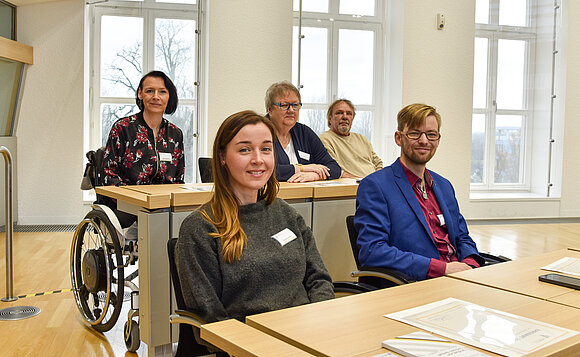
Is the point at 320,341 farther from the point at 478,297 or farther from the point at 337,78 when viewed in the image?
the point at 337,78

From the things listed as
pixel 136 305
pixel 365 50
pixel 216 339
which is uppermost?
pixel 365 50

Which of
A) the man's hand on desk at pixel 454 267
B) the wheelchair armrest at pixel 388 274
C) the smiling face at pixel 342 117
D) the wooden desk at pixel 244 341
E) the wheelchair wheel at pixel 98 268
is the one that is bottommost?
the wheelchair wheel at pixel 98 268

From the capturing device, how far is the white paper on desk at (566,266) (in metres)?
2.10

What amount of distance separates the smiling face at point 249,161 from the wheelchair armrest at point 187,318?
0.44 meters

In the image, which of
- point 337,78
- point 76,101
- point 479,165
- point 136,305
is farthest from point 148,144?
point 479,165

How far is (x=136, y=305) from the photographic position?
3.11m

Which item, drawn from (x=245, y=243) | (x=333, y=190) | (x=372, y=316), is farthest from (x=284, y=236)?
(x=333, y=190)

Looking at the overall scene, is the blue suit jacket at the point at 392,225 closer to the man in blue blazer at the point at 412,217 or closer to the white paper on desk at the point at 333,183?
the man in blue blazer at the point at 412,217

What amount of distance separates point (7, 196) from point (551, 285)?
11.6 ft

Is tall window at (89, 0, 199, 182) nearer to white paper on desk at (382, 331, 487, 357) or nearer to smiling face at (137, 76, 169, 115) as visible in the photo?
smiling face at (137, 76, 169, 115)

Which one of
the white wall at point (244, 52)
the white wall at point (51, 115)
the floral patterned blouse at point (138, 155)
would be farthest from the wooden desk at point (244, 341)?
the white wall at point (51, 115)

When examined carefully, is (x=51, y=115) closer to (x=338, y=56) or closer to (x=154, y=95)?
(x=338, y=56)

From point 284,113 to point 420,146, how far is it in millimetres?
1401

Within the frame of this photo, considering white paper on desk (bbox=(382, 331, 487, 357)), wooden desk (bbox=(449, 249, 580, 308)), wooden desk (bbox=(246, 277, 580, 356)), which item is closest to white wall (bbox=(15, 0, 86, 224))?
wooden desk (bbox=(449, 249, 580, 308))
